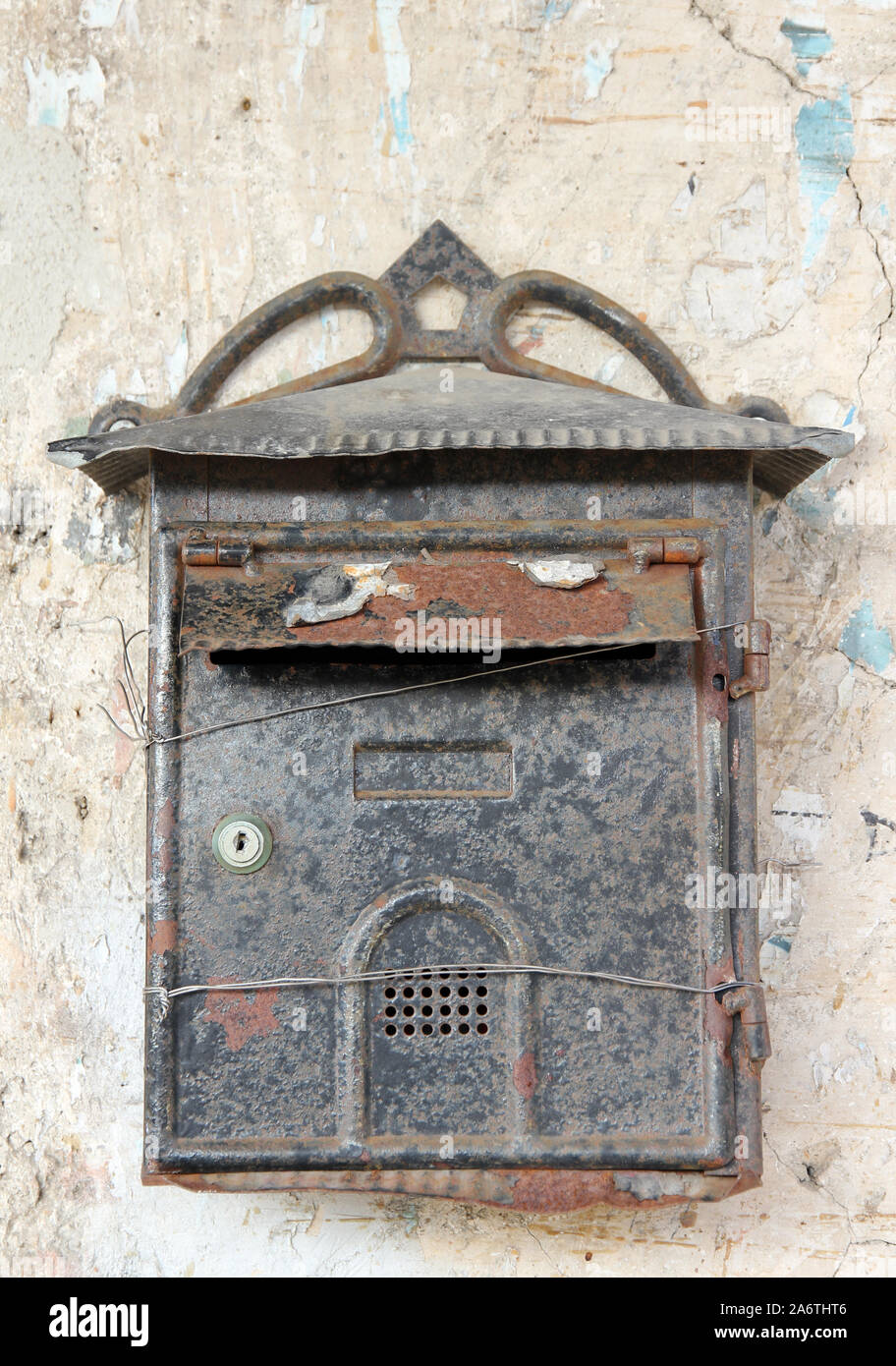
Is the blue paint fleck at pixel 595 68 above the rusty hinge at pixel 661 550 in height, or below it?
above

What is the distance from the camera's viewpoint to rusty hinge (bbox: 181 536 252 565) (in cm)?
130

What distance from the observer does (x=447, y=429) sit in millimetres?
1282

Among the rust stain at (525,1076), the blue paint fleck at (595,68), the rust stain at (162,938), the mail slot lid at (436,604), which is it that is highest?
the blue paint fleck at (595,68)

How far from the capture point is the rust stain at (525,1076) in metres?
1.27

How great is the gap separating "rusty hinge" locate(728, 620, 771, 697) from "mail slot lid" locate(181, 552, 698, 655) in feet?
0.28

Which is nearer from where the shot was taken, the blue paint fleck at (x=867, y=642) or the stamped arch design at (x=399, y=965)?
the stamped arch design at (x=399, y=965)

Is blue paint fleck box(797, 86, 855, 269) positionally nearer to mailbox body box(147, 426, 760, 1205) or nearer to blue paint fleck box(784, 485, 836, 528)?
blue paint fleck box(784, 485, 836, 528)

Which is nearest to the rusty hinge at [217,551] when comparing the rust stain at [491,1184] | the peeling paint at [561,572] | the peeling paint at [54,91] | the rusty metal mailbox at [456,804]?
the rusty metal mailbox at [456,804]

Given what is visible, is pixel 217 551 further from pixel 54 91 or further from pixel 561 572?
pixel 54 91

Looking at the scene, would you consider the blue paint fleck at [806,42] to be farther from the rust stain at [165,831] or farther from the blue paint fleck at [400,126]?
the rust stain at [165,831]

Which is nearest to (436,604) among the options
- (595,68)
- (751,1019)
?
(751,1019)

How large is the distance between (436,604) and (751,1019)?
581 millimetres

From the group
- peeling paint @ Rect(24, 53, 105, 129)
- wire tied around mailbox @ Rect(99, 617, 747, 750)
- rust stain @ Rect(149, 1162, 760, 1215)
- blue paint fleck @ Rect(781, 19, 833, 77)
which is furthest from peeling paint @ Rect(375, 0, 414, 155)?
rust stain @ Rect(149, 1162, 760, 1215)

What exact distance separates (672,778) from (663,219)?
86 cm
